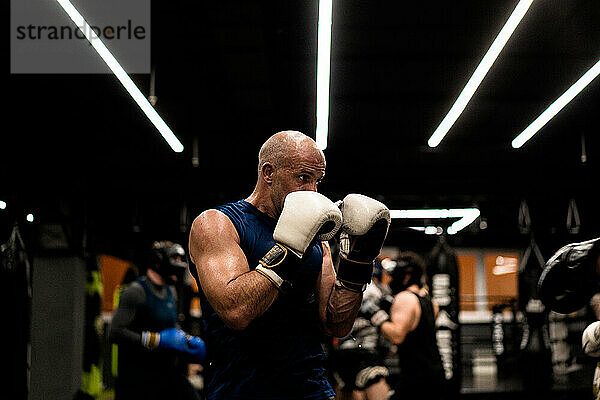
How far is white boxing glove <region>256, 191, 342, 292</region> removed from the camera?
1947 millimetres

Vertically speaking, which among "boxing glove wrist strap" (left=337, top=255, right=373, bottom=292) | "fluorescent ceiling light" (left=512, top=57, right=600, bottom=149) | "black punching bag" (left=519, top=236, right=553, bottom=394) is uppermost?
"fluorescent ceiling light" (left=512, top=57, right=600, bottom=149)

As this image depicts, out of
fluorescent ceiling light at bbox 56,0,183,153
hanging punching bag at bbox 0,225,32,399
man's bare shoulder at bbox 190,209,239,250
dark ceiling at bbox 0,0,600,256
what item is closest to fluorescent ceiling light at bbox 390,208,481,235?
dark ceiling at bbox 0,0,600,256

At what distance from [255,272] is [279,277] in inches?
2.7

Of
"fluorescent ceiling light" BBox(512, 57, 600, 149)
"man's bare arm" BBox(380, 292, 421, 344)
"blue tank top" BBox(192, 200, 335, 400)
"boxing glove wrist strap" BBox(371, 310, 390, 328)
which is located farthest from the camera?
"fluorescent ceiling light" BBox(512, 57, 600, 149)

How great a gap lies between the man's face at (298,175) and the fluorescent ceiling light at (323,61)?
116 centimetres

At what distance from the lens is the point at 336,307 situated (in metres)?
2.21

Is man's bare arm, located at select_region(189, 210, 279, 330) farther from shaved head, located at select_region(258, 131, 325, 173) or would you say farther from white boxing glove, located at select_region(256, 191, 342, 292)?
shaved head, located at select_region(258, 131, 325, 173)

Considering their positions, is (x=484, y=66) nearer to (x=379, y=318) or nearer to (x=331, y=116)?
(x=379, y=318)

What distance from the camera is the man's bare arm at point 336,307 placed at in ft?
7.22

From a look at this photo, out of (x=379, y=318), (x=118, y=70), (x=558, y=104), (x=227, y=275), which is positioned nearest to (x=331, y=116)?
(x=558, y=104)

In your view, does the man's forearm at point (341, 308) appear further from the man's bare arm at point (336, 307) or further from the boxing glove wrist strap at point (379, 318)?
the boxing glove wrist strap at point (379, 318)

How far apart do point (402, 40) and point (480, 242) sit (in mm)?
11833

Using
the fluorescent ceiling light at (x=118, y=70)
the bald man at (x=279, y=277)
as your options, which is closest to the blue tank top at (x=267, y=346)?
the bald man at (x=279, y=277)

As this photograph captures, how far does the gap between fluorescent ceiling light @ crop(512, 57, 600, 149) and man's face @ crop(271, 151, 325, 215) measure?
13.6 ft
